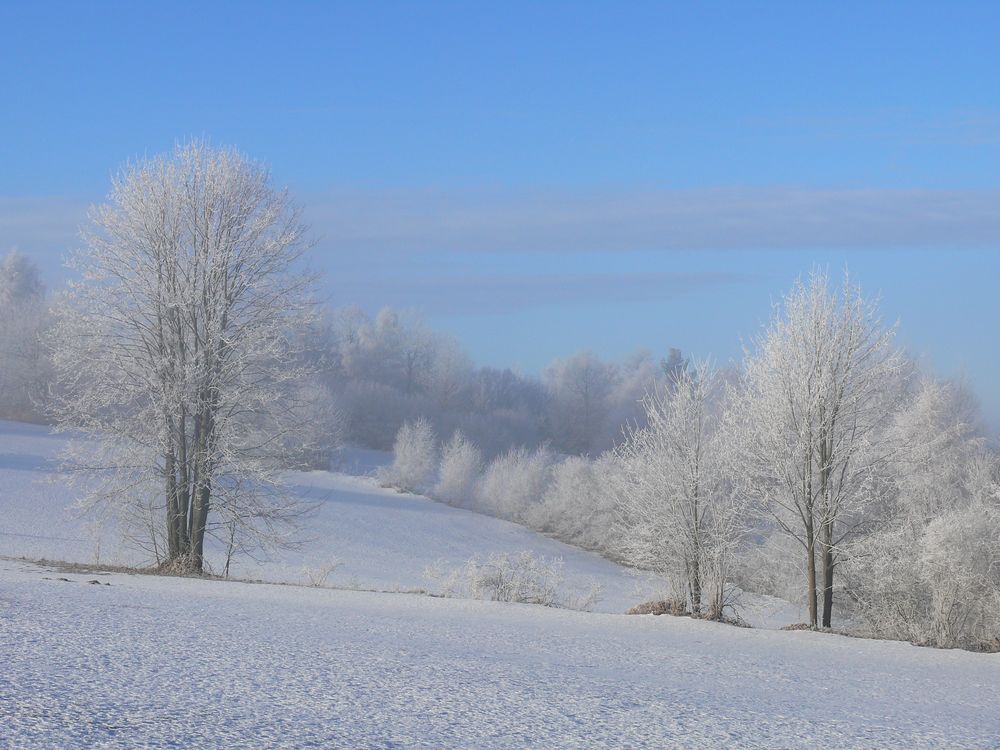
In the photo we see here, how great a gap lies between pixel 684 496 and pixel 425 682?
12062 mm

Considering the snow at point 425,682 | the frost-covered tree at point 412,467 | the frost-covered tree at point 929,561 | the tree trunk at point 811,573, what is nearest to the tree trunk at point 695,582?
the tree trunk at point 811,573

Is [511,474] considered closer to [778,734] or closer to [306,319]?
[306,319]

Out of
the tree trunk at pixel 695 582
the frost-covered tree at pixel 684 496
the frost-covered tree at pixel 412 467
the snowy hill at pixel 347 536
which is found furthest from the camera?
the frost-covered tree at pixel 412 467

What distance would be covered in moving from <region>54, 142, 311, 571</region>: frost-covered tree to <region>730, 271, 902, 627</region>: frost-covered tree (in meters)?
9.45

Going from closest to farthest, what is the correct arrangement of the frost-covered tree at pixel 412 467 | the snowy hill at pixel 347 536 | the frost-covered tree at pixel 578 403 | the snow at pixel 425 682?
the snow at pixel 425 682 < the snowy hill at pixel 347 536 < the frost-covered tree at pixel 412 467 < the frost-covered tree at pixel 578 403

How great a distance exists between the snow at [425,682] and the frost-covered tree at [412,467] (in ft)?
161

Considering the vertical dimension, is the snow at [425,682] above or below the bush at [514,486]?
below

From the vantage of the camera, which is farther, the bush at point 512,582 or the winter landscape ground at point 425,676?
the bush at point 512,582

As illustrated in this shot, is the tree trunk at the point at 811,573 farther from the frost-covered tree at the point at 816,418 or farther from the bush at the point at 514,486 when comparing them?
the bush at the point at 514,486

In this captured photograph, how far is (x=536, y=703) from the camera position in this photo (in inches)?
242

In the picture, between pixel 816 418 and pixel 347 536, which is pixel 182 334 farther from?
pixel 347 536

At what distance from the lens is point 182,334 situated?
18.9 metres

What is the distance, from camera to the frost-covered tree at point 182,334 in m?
18.6

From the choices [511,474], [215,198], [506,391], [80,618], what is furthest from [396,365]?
[80,618]
